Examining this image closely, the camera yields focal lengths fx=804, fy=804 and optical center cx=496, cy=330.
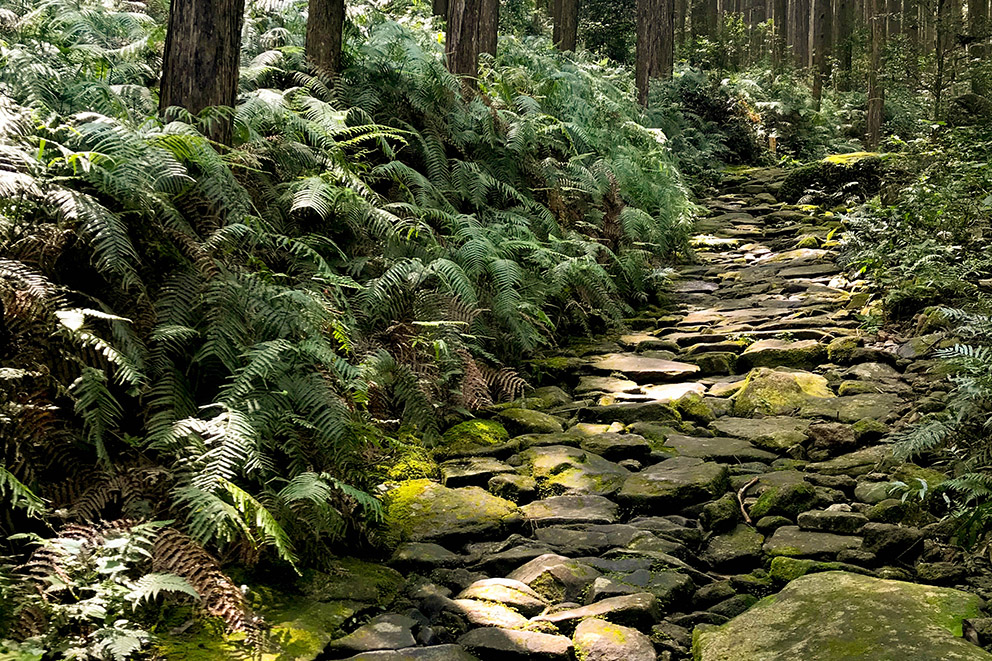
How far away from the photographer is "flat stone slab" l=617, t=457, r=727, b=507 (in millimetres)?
4016

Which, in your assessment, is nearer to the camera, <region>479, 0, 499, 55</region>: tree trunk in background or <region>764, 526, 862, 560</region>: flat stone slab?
<region>764, 526, 862, 560</region>: flat stone slab

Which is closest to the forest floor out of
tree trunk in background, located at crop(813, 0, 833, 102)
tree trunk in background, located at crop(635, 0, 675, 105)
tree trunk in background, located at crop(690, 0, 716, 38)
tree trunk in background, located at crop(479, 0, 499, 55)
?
tree trunk in background, located at crop(479, 0, 499, 55)

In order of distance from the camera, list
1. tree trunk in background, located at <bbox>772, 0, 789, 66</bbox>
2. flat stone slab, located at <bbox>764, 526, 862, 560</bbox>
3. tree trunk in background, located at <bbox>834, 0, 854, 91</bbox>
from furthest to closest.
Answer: tree trunk in background, located at <bbox>772, 0, 789, 66</bbox>
tree trunk in background, located at <bbox>834, 0, 854, 91</bbox>
flat stone slab, located at <bbox>764, 526, 862, 560</bbox>

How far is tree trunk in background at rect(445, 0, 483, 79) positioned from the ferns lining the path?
795 mm

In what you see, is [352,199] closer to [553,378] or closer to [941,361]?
[553,378]

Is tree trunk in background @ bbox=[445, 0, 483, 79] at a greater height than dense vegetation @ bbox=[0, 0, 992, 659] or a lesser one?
greater

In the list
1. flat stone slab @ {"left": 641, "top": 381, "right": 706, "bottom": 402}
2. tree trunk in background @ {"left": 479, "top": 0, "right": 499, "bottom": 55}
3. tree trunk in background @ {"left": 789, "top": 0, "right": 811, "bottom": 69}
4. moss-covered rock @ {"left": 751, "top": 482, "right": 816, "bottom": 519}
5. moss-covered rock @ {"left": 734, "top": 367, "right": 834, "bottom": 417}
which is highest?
tree trunk in background @ {"left": 789, "top": 0, "right": 811, "bottom": 69}

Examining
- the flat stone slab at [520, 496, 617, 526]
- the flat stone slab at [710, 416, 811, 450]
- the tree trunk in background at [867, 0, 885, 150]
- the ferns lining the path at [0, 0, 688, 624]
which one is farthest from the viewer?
the tree trunk in background at [867, 0, 885, 150]

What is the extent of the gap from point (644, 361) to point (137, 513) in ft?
13.8

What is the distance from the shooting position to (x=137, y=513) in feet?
9.59

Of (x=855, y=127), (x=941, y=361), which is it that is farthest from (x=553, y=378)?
(x=855, y=127)

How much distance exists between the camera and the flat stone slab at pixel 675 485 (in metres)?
4.02

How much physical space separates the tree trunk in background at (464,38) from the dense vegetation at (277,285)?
338 mm

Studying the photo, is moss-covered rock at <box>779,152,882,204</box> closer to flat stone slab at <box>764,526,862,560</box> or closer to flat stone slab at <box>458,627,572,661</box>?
flat stone slab at <box>764,526,862,560</box>
